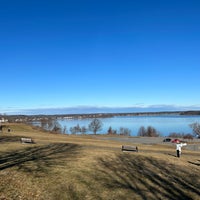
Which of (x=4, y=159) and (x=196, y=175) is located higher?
(x=4, y=159)

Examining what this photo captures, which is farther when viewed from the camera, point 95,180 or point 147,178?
point 147,178

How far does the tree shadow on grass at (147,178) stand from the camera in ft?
37.8

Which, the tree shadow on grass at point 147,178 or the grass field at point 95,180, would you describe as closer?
the grass field at point 95,180

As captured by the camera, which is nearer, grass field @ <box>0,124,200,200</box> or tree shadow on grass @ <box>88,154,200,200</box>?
grass field @ <box>0,124,200,200</box>

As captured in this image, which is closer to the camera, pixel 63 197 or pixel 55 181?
pixel 63 197

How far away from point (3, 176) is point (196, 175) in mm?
10459

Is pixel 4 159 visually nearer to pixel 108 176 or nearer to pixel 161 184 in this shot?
pixel 108 176

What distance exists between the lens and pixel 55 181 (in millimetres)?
11430

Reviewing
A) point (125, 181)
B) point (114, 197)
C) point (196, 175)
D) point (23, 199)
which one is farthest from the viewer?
point (196, 175)

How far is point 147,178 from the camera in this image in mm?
13438

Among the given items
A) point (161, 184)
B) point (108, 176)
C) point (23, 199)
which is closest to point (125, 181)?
point (108, 176)

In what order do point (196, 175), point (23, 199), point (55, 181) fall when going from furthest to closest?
point (196, 175) < point (55, 181) < point (23, 199)

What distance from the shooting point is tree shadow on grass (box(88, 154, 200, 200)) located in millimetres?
11508

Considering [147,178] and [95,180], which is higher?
[95,180]
